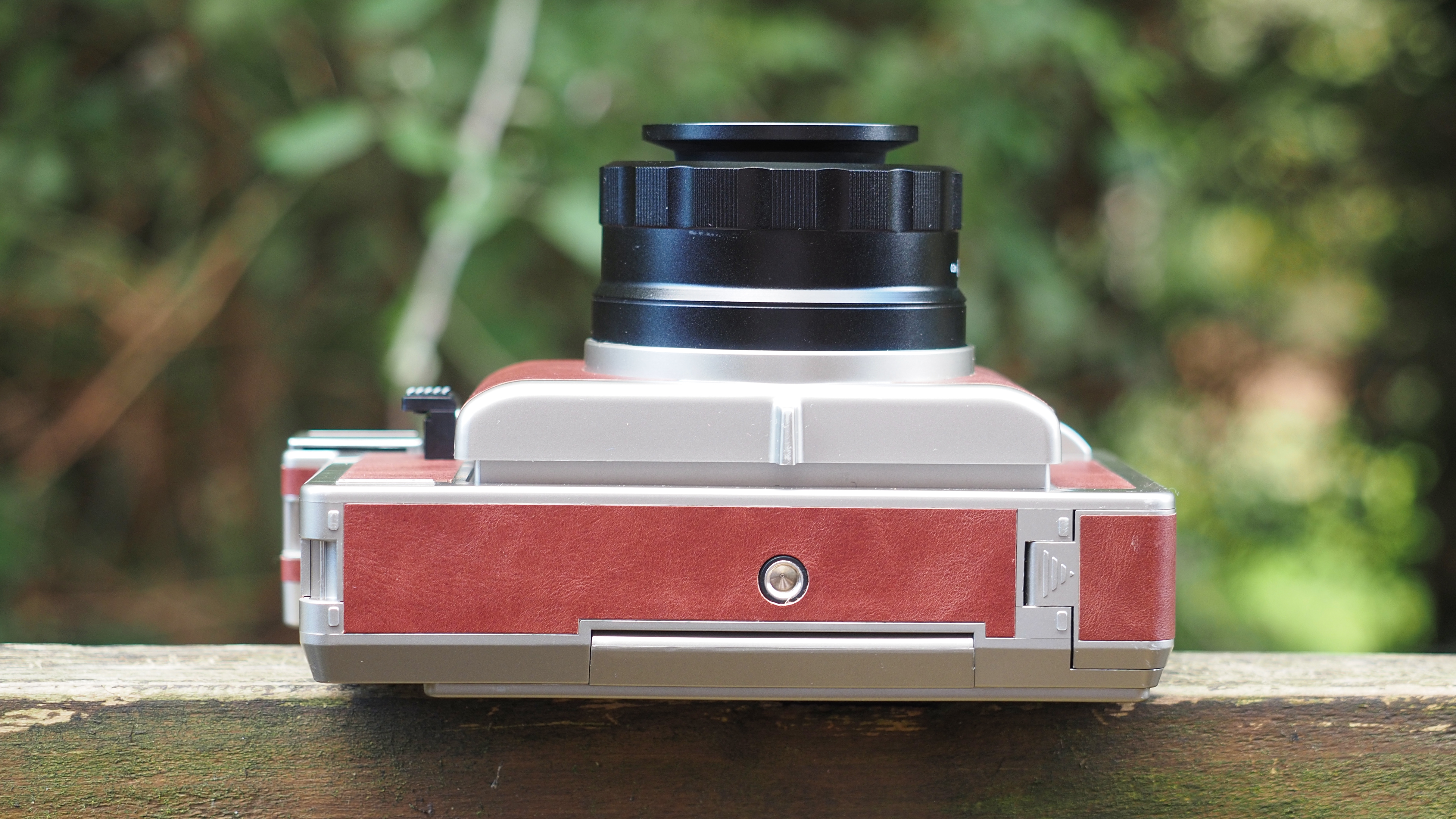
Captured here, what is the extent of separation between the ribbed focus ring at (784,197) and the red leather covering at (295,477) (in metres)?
0.18

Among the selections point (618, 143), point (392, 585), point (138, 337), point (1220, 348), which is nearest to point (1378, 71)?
point (1220, 348)

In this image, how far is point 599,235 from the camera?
3.71ft

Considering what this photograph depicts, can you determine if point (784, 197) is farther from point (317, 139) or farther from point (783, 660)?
point (317, 139)

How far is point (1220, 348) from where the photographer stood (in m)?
2.13

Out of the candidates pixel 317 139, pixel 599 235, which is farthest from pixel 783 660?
pixel 317 139

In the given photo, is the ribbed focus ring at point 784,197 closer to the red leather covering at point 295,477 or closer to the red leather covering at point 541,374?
the red leather covering at point 541,374

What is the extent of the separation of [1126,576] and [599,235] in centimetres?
73

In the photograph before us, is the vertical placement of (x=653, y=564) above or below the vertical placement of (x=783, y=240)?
below

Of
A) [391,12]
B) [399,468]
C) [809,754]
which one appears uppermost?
[391,12]

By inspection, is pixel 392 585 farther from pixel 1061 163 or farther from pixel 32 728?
pixel 1061 163

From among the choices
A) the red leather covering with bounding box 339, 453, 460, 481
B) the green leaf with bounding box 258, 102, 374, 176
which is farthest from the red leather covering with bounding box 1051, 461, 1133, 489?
the green leaf with bounding box 258, 102, 374, 176

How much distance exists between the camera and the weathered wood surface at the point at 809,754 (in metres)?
0.52

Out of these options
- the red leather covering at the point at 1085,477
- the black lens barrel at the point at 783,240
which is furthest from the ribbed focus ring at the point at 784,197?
the red leather covering at the point at 1085,477

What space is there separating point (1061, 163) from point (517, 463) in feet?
4.45
